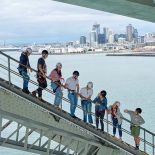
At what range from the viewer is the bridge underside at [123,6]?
11.2 m

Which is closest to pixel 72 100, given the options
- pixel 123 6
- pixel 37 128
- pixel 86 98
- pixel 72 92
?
pixel 72 92

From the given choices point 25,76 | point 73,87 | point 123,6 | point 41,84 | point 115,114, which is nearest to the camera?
point 25,76

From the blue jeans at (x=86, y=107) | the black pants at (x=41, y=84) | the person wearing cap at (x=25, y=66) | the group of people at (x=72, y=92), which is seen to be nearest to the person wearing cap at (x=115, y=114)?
the group of people at (x=72, y=92)

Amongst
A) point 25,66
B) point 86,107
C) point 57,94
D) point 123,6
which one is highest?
point 123,6

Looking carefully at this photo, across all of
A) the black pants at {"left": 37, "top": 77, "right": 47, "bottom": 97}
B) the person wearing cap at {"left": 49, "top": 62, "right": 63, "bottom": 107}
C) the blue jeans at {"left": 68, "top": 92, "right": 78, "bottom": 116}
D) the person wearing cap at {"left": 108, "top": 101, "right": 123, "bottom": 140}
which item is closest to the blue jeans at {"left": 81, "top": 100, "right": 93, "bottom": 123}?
the blue jeans at {"left": 68, "top": 92, "right": 78, "bottom": 116}

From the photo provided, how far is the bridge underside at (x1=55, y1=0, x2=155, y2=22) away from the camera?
36.8 feet

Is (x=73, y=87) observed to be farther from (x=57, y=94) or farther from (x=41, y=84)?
(x=41, y=84)

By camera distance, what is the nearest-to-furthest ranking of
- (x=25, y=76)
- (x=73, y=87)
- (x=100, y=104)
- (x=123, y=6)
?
(x=25, y=76) → (x=123, y=6) → (x=73, y=87) → (x=100, y=104)

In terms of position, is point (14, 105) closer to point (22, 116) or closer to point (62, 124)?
point (22, 116)

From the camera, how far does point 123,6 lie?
11.7 metres

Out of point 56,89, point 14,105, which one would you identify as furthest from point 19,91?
point 56,89

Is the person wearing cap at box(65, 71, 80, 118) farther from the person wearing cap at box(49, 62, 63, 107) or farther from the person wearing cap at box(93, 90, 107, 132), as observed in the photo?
the person wearing cap at box(93, 90, 107, 132)

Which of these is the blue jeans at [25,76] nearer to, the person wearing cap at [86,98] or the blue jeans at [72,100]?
the blue jeans at [72,100]

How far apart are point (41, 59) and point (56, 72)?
0.71m
